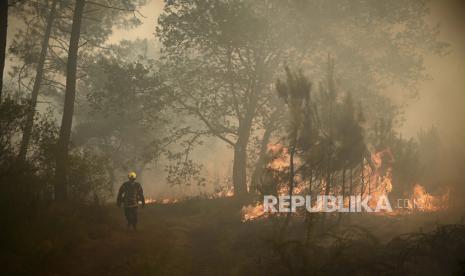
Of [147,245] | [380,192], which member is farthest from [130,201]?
[380,192]

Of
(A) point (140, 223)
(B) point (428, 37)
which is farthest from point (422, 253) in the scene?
(B) point (428, 37)

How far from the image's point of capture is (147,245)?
39.5 feet

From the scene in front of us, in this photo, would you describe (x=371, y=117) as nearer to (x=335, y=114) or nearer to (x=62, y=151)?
(x=335, y=114)

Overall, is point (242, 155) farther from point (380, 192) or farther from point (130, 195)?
point (130, 195)

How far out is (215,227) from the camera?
1630 cm

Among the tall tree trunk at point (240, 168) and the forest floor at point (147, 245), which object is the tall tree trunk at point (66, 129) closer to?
the forest floor at point (147, 245)

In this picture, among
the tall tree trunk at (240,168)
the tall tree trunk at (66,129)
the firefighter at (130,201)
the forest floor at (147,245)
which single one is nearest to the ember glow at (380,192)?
the forest floor at (147,245)

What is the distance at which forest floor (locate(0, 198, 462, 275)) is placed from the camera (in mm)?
9299

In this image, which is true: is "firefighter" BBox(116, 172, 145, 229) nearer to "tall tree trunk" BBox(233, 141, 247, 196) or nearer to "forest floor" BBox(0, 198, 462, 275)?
"forest floor" BBox(0, 198, 462, 275)

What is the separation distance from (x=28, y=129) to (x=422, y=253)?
11.9 meters

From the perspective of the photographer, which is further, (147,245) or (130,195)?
(130,195)

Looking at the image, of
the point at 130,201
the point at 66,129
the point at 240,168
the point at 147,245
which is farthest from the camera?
the point at 240,168

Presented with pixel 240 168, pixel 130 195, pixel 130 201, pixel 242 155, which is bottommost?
pixel 130 201

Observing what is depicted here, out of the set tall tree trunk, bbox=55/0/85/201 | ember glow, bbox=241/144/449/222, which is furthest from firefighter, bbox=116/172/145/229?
ember glow, bbox=241/144/449/222
